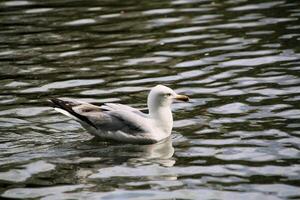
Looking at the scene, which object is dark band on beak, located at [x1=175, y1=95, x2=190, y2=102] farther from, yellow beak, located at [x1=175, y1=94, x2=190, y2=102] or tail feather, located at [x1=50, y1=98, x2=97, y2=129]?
tail feather, located at [x1=50, y1=98, x2=97, y2=129]

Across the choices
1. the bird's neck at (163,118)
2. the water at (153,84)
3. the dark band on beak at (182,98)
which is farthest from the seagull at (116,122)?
the dark band on beak at (182,98)

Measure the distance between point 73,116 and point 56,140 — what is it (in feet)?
1.29

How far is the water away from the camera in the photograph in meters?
8.96

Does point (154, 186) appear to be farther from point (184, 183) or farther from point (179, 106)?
point (179, 106)

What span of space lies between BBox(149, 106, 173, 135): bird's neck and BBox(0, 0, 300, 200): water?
0.68 feet

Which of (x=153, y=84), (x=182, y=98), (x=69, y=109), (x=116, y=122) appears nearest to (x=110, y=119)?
(x=116, y=122)

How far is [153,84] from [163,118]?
2439mm

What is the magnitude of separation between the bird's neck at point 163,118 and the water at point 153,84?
207 mm

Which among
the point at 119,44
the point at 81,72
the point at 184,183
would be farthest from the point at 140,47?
the point at 184,183

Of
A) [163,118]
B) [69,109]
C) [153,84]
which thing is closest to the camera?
[69,109]

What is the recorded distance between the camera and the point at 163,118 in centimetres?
1070

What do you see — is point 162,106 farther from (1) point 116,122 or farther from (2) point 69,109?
(2) point 69,109

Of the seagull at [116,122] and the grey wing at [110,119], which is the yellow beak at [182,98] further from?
the grey wing at [110,119]

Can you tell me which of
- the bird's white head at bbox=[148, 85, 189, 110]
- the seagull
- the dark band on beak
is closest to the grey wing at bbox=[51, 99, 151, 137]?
the seagull
